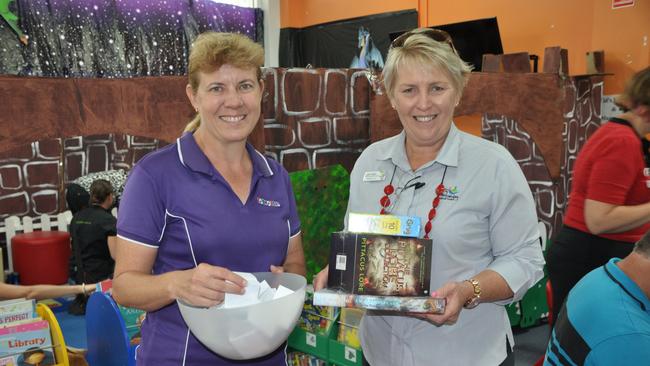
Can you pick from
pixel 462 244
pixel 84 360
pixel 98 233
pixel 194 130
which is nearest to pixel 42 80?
pixel 194 130

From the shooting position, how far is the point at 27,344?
225 cm

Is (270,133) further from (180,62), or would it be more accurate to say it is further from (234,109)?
(180,62)

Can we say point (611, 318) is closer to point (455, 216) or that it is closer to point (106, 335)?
point (455, 216)

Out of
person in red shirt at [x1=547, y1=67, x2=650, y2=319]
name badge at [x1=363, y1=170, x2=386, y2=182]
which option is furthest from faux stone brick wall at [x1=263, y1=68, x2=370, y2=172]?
name badge at [x1=363, y1=170, x2=386, y2=182]


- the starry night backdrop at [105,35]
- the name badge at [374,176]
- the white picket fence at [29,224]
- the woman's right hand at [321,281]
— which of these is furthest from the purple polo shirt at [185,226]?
the starry night backdrop at [105,35]

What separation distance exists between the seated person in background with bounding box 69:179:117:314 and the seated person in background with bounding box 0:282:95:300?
699 millimetres

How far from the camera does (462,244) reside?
1.35 m

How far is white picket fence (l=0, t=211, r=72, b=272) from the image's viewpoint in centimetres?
577

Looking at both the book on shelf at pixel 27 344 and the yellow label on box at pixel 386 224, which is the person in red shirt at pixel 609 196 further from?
the book on shelf at pixel 27 344

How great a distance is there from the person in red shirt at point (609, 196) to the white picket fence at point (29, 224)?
530 centimetres

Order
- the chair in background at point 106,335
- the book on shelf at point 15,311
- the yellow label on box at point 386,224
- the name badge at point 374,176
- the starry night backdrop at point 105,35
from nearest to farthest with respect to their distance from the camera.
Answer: the yellow label on box at point 386,224 < the name badge at point 374,176 < the book on shelf at point 15,311 < the chair in background at point 106,335 < the starry night backdrop at point 105,35

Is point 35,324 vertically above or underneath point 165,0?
underneath

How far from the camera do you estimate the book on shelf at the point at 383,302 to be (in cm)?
121

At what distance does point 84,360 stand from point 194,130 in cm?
184
